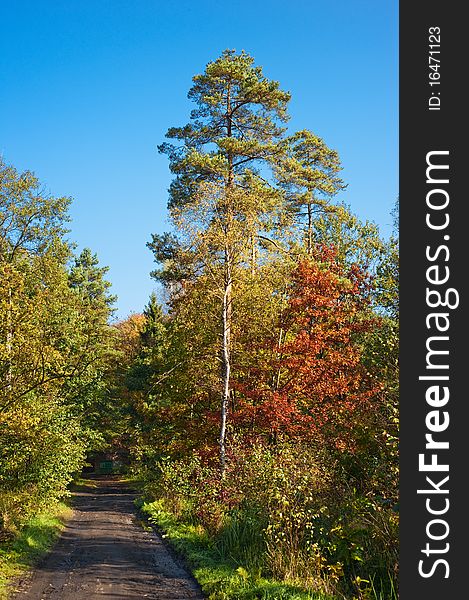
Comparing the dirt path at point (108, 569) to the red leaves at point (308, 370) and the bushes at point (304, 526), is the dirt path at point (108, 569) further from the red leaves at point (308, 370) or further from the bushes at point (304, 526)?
the red leaves at point (308, 370)

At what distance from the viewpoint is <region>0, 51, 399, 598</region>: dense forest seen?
416 inches

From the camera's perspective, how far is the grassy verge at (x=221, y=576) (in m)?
9.49

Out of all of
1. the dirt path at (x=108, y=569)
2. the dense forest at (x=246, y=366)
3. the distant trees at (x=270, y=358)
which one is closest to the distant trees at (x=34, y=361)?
the dense forest at (x=246, y=366)

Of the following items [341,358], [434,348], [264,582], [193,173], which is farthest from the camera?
[193,173]

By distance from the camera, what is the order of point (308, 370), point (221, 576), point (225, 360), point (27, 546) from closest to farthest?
point (221, 576) → point (27, 546) → point (225, 360) → point (308, 370)

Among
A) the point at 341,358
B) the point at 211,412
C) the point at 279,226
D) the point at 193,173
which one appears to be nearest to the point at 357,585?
the point at 341,358

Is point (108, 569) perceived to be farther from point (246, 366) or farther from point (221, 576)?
point (246, 366)

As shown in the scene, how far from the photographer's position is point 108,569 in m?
14.4

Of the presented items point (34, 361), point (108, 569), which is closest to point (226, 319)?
point (34, 361)

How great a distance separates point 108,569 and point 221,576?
376cm

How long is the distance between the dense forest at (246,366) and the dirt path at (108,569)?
4.09 ft

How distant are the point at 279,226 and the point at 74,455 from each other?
1024 cm

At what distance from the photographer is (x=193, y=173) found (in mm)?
25328

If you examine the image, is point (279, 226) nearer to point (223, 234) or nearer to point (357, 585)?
point (223, 234)
